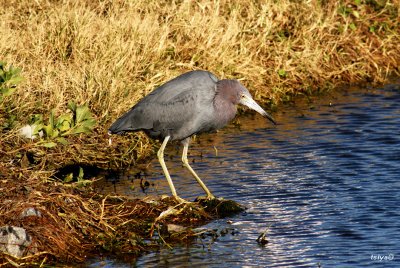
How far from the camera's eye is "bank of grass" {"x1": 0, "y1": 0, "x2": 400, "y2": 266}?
8.48 m

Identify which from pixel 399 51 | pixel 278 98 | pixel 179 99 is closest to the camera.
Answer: pixel 179 99

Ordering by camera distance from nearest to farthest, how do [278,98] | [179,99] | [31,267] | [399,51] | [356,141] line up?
[31,267], [179,99], [356,141], [278,98], [399,51]

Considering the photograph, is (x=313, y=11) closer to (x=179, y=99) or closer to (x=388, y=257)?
(x=179, y=99)

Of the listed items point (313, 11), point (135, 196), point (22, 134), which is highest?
point (313, 11)

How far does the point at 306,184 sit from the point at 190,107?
152cm

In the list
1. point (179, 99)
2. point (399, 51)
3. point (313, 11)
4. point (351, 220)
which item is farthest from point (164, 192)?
point (399, 51)

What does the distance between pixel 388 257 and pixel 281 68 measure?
18.2 ft

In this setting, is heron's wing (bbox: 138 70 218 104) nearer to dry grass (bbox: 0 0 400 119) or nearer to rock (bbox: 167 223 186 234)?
dry grass (bbox: 0 0 400 119)

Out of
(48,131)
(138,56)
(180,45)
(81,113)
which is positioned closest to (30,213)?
(48,131)

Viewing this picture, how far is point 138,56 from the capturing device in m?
10.4

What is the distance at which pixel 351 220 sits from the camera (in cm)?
772

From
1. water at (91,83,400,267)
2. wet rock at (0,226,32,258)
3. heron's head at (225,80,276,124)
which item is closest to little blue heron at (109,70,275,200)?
heron's head at (225,80,276,124)

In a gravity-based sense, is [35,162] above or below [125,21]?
below

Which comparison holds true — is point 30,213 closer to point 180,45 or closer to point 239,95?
point 239,95
